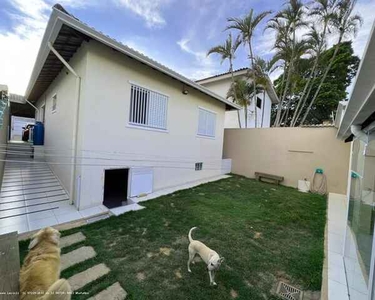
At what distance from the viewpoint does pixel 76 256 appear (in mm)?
2646

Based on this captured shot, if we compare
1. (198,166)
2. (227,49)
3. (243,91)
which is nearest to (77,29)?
(198,166)

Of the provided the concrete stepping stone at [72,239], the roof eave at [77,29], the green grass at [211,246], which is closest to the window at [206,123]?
the roof eave at [77,29]

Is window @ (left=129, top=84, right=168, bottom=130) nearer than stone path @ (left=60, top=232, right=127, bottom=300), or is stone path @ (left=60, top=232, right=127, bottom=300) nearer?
stone path @ (left=60, top=232, right=127, bottom=300)

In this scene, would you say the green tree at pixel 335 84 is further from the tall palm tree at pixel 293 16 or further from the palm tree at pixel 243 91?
the tall palm tree at pixel 293 16

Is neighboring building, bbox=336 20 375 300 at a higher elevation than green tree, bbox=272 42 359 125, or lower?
lower

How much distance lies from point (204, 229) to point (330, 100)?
18041mm

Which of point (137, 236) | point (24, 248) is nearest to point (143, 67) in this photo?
point (137, 236)

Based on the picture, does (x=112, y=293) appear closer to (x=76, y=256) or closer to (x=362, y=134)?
(x=76, y=256)

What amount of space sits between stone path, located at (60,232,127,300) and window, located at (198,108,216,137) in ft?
18.6

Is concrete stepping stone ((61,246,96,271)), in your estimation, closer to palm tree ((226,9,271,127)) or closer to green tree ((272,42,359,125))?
palm tree ((226,9,271,127))

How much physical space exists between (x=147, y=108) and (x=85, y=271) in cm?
415

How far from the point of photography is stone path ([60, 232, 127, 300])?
206cm

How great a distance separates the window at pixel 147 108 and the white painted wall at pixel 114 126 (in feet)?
0.58

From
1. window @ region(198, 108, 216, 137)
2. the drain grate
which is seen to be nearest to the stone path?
the drain grate
